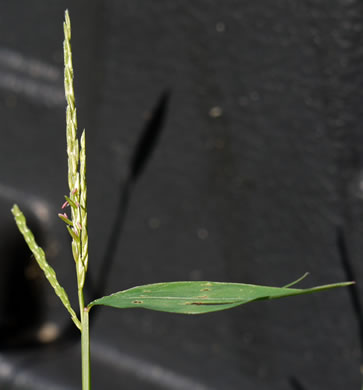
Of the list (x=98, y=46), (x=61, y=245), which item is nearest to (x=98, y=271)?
(x=61, y=245)

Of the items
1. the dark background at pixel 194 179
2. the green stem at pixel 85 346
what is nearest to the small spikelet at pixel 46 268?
the green stem at pixel 85 346

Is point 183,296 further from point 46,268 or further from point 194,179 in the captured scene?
point 194,179

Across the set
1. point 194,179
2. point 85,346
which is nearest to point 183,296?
point 85,346

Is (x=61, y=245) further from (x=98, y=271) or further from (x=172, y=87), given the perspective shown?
(x=172, y=87)

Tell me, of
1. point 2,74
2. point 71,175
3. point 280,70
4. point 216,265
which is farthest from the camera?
point 2,74

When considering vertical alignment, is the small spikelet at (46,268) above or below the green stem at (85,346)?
above

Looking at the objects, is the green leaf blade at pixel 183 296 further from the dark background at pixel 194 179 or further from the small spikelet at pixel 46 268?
the dark background at pixel 194 179
